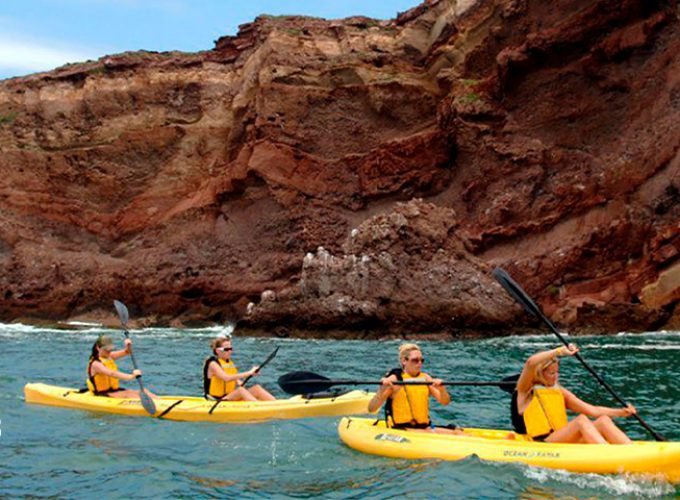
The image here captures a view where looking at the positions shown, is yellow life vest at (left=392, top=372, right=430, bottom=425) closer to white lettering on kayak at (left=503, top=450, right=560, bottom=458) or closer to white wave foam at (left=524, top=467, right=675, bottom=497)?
white lettering on kayak at (left=503, top=450, right=560, bottom=458)

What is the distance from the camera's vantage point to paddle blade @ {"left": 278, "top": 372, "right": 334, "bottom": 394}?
31.7 feet

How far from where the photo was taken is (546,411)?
24.4ft

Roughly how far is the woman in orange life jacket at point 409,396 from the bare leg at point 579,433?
1211 millimetres

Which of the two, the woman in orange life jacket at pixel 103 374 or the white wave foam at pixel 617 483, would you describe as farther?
the woman in orange life jacket at pixel 103 374

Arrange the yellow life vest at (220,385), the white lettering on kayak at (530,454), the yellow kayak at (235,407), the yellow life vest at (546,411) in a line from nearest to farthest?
the white lettering on kayak at (530,454)
the yellow life vest at (546,411)
the yellow kayak at (235,407)
the yellow life vest at (220,385)

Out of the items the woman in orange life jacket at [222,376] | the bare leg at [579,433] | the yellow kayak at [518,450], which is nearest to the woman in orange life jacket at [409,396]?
the yellow kayak at [518,450]

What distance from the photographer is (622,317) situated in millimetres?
23406

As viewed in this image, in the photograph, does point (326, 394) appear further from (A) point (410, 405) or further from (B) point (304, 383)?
(A) point (410, 405)

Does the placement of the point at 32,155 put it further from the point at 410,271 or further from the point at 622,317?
the point at 622,317

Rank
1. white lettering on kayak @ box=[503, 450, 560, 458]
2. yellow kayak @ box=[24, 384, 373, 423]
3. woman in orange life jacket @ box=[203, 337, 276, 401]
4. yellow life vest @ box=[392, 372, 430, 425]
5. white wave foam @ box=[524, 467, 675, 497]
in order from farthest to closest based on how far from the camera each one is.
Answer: woman in orange life jacket @ box=[203, 337, 276, 401] → yellow kayak @ box=[24, 384, 373, 423] → yellow life vest @ box=[392, 372, 430, 425] → white lettering on kayak @ box=[503, 450, 560, 458] → white wave foam @ box=[524, 467, 675, 497]

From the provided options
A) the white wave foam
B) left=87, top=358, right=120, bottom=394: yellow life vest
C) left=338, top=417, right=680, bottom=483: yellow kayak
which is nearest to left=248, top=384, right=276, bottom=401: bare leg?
left=87, top=358, right=120, bottom=394: yellow life vest

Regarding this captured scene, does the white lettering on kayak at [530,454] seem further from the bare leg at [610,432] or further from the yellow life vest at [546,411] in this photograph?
the bare leg at [610,432]

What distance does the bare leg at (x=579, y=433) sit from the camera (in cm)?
714

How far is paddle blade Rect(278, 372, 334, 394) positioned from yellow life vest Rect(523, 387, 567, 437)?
9.28 feet
